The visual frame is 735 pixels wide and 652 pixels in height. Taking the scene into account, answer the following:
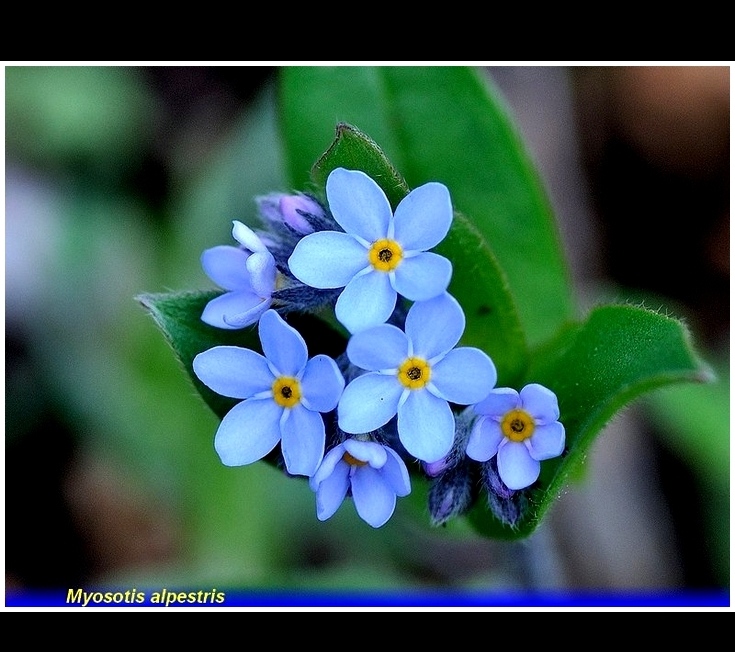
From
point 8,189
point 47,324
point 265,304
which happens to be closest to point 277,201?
point 265,304

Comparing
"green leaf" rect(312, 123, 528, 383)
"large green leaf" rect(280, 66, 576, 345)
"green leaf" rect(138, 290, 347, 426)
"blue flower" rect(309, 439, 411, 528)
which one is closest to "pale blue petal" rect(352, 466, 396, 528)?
"blue flower" rect(309, 439, 411, 528)

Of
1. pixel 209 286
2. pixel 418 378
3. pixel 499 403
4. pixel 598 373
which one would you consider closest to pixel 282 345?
pixel 418 378

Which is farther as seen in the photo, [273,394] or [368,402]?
[273,394]

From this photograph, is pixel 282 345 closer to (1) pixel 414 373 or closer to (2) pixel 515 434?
(1) pixel 414 373

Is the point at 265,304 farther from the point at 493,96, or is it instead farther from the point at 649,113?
the point at 649,113

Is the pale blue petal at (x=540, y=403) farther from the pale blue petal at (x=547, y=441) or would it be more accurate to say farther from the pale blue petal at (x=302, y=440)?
the pale blue petal at (x=302, y=440)

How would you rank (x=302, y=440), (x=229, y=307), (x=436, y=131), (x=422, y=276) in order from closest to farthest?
(x=422, y=276), (x=302, y=440), (x=229, y=307), (x=436, y=131)

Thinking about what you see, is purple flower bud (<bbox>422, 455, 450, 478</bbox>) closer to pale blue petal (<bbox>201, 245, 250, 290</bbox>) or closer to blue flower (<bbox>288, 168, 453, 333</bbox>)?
blue flower (<bbox>288, 168, 453, 333</bbox>)
